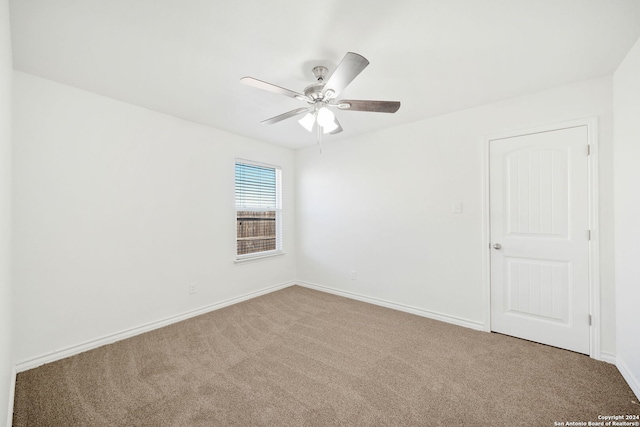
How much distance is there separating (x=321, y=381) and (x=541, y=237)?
239 cm

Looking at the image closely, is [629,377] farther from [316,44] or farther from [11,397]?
[11,397]

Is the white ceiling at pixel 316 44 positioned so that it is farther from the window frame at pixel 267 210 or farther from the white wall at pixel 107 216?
the window frame at pixel 267 210

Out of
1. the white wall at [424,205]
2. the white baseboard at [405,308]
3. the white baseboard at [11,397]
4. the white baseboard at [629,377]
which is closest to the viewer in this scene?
A: the white baseboard at [11,397]

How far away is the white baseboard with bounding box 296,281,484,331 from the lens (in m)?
2.79

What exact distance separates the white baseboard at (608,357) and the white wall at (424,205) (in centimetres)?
6

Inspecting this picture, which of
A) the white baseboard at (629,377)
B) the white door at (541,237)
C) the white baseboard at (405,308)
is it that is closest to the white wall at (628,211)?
the white baseboard at (629,377)

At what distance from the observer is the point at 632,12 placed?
1.45 m

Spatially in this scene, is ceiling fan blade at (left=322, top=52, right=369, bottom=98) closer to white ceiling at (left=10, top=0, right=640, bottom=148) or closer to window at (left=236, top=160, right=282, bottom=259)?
white ceiling at (left=10, top=0, right=640, bottom=148)

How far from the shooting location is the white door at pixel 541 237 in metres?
2.24

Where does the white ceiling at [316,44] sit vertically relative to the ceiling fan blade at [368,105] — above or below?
above

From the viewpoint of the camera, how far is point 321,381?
1.92 meters

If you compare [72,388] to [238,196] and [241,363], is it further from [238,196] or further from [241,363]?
[238,196]

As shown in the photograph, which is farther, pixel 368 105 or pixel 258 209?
pixel 258 209

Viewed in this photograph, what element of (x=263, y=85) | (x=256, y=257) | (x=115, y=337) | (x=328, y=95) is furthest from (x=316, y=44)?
(x=115, y=337)
